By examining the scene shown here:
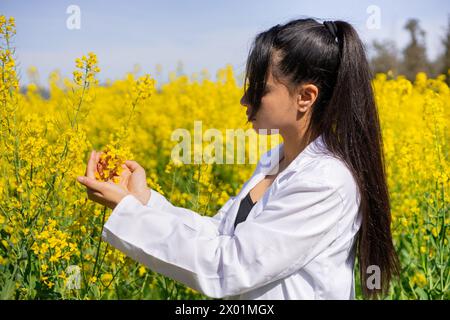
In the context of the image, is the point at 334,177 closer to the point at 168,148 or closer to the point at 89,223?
the point at 89,223

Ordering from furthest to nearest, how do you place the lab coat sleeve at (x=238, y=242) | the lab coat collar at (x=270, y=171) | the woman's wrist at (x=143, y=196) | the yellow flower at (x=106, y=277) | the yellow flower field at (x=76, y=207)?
the yellow flower at (x=106, y=277) < the yellow flower field at (x=76, y=207) < the woman's wrist at (x=143, y=196) < the lab coat collar at (x=270, y=171) < the lab coat sleeve at (x=238, y=242)

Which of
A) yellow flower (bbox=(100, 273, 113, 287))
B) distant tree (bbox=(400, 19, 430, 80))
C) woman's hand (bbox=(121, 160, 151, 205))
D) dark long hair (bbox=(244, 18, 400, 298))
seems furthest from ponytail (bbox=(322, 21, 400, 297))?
distant tree (bbox=(400, 19, 430, 80))

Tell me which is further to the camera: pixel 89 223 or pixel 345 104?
pixel 89 223

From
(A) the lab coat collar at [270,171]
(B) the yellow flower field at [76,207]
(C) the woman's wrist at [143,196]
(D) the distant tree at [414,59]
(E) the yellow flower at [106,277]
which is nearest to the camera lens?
(A) the lab coat collar at [270,171]

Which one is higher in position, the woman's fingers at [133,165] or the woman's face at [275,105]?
the woman's face at [275,105]

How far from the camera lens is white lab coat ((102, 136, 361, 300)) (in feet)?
4.34

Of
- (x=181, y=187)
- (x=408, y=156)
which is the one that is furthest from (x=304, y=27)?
(x=181, y=187)

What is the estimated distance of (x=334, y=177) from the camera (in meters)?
1.40

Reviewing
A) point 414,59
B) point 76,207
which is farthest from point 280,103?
point 414,59

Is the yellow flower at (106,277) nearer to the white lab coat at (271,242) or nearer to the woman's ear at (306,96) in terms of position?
the white lab coat at (271,242)

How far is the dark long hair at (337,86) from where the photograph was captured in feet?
4.89

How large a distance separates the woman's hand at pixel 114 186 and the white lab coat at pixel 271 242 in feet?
0.13

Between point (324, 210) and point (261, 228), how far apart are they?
15 centimetres

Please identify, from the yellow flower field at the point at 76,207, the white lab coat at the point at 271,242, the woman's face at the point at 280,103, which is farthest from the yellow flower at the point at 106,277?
the woman's face at the point at 280,103
